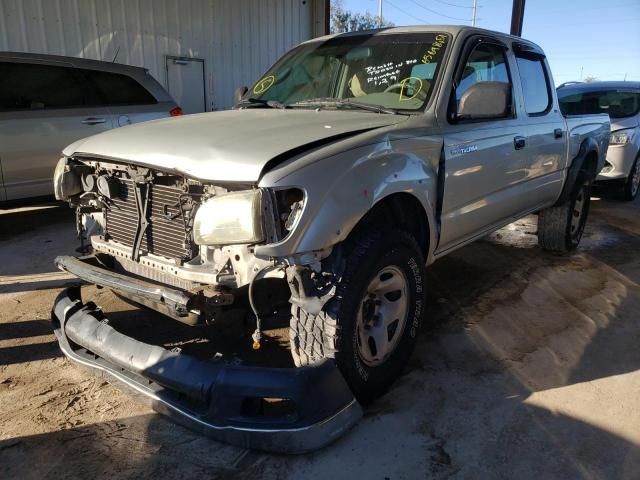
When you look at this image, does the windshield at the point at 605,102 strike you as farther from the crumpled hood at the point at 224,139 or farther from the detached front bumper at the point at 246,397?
the detached front bumper at the point at 246,397

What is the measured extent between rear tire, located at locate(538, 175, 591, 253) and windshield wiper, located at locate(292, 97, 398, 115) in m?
2.97

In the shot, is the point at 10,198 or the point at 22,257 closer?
the point at 22,257

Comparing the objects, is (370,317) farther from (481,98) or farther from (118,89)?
(118,89)

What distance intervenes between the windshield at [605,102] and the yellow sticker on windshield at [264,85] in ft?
21.3

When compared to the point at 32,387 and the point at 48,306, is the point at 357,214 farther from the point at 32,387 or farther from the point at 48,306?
the point at 48,306

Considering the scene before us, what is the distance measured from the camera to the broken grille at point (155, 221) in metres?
2.55

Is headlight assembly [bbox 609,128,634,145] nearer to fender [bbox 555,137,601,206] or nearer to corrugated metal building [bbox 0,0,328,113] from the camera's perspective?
fender [bbox 555,137,601,206]

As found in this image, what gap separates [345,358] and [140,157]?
138 cm

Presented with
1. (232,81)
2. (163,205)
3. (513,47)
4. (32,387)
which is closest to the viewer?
(163,205)

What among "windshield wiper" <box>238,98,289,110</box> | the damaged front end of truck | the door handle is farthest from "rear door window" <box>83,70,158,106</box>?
the damaged front end of truck

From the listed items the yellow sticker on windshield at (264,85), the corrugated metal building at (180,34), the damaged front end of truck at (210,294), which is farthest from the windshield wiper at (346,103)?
the corrugated metal building at (180,34)

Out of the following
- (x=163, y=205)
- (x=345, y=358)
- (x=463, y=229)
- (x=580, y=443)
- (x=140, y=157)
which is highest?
(x=140, y=157)

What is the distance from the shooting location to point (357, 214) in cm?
241

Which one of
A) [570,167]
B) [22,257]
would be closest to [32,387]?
[22,257]
